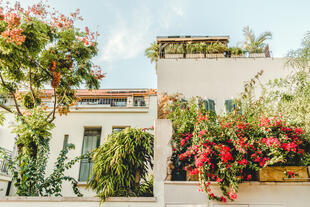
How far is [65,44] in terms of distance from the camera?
9.33 m

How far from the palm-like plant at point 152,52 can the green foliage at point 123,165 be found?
5.94 metres

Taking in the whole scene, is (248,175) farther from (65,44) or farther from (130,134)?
(65,44)

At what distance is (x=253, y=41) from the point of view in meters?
11.2

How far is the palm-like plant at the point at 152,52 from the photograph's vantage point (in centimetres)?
1123

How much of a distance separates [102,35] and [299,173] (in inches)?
321

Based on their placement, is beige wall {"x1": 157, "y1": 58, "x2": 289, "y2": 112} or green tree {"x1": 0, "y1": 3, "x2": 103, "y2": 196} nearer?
green tree {"x1": 0, "y1": 3, "x2": 103, "y2": 196}

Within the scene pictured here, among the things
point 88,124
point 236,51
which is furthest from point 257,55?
point 88,124

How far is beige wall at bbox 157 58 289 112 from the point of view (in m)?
8.91

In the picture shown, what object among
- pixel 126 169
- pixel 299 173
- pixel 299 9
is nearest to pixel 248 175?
pixel 299 173

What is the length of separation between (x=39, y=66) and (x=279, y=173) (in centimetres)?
833

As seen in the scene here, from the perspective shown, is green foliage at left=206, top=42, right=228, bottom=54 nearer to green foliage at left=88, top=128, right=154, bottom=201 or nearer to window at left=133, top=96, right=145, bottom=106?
window at left=133, top=96, right=145, bottom=106

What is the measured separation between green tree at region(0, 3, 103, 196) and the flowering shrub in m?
3.91

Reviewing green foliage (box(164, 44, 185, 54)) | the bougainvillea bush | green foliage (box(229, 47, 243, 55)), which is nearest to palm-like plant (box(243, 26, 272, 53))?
green foliage (box(229, 47, 243, 55))

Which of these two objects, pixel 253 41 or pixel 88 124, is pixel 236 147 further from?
pixel 88 124
